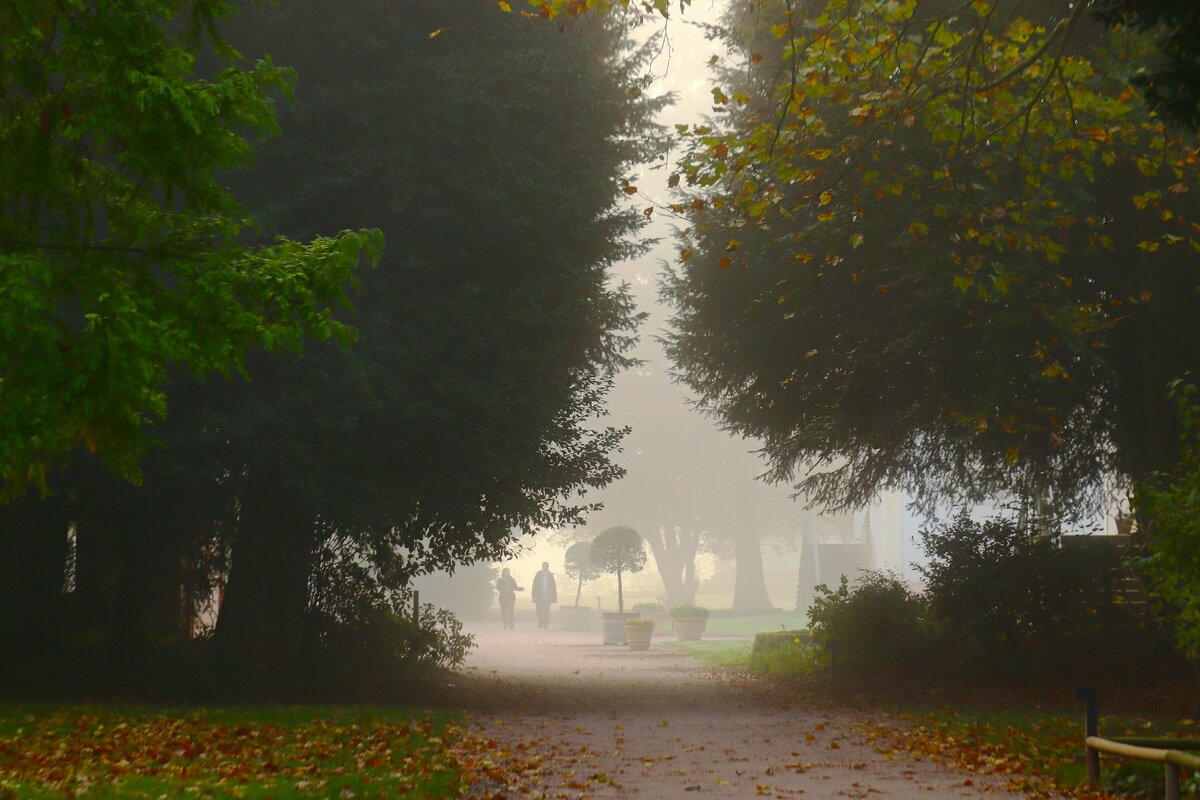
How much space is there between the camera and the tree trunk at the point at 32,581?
609 inches

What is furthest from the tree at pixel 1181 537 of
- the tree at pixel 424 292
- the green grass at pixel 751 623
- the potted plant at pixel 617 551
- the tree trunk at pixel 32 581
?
the potted plant at pixel 617 551

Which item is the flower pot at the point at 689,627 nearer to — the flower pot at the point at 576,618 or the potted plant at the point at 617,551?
the potted plant at the point at 617,551

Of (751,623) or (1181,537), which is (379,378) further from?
(751,623)

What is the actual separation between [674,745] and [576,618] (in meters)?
34.7

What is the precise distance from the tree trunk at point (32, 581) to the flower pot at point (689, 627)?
73.5ft

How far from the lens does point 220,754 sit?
930 centimetres

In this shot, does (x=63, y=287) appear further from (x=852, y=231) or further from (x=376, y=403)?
(x=852, y=231)

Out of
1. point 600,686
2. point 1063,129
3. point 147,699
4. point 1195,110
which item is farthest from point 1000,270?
point 147,699

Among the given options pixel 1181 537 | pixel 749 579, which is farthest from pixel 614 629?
pixel 1181 537

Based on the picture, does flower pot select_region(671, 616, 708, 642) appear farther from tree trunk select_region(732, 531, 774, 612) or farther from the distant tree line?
tree trunk select_region(732, 531, 774, 612)

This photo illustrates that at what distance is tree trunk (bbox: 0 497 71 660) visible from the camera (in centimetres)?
1547

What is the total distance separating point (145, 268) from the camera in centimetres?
694

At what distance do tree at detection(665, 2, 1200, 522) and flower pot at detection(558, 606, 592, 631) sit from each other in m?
27.6

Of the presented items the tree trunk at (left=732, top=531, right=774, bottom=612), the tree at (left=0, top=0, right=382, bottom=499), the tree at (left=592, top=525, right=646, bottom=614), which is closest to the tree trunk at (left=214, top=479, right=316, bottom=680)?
the tree at (left=0, top=0, right=382, bottom=499)
